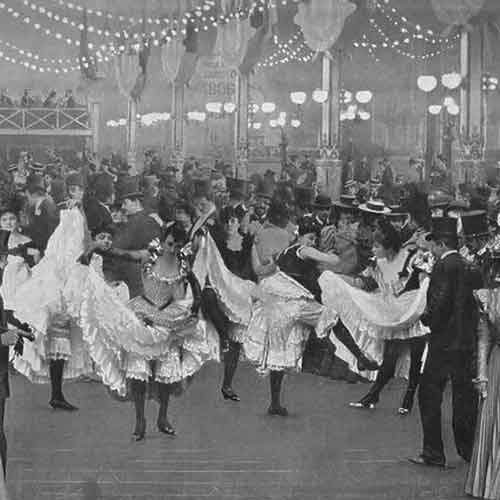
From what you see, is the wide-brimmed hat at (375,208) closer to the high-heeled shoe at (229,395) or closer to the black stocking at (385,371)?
the black stocking at (385,371)

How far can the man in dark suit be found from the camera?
7906 millimetres

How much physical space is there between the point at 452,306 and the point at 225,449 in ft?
6.28

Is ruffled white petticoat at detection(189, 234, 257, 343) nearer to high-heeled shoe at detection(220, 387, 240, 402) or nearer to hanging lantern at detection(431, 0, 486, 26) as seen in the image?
high-heeled shoe at detection(220, 387, 240, 402)

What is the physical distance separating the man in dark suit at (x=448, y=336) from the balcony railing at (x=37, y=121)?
4.24 meters

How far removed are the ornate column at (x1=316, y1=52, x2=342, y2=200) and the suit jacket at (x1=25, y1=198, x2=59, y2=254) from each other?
233 cm

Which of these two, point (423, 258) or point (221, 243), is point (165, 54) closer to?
point (221, 243)

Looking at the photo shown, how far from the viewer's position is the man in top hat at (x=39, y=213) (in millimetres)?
10766

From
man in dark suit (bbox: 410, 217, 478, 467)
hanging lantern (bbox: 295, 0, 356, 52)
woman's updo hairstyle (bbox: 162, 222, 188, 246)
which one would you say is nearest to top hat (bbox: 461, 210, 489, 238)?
man in dark suit (bbox: 410, 217, 478, 467)

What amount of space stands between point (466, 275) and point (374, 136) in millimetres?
4101

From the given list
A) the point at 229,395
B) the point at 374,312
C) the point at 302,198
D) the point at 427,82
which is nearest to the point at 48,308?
the point at 229,395

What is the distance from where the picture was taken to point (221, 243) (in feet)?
35.0

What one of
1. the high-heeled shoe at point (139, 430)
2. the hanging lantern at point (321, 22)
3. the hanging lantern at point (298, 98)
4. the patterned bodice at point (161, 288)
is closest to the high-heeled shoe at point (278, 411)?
the high-heeled shoe at point (139, 430)

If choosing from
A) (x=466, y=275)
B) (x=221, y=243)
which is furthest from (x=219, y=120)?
(x=466, y=275)

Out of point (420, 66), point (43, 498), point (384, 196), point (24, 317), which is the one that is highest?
point (420, 66)
